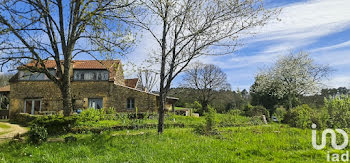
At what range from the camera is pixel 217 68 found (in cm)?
4112

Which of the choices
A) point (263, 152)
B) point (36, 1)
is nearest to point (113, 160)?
point (263, 152)

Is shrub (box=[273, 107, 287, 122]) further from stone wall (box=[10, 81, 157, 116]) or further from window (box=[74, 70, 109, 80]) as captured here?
window (box=[74, 70, 109, 80])

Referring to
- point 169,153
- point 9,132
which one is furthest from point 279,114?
point 9,132

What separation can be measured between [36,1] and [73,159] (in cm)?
1055

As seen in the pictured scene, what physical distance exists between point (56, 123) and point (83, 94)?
13.4 metres

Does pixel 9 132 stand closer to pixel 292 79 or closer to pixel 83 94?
pixel 83 94

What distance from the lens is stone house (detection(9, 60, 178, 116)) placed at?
24.1 metres

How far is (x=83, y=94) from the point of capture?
2477 centimetres

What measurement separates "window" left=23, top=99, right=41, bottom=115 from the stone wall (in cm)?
38

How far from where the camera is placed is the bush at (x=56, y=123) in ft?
38.6

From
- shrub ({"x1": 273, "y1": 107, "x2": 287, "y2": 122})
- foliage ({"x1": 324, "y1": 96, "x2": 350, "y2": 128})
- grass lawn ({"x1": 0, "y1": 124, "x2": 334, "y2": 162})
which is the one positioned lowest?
shrub ({"x1": 273, "y1": 107, "x2": 287, "y2": 122})

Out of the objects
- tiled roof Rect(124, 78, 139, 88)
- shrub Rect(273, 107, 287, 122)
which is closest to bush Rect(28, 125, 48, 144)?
shrub Rect(273, 107, 287, 122)

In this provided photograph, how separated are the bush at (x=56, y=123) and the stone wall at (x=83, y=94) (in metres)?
12.3

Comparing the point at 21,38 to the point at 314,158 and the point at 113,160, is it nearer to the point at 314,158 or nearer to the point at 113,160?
the point at 113,160
